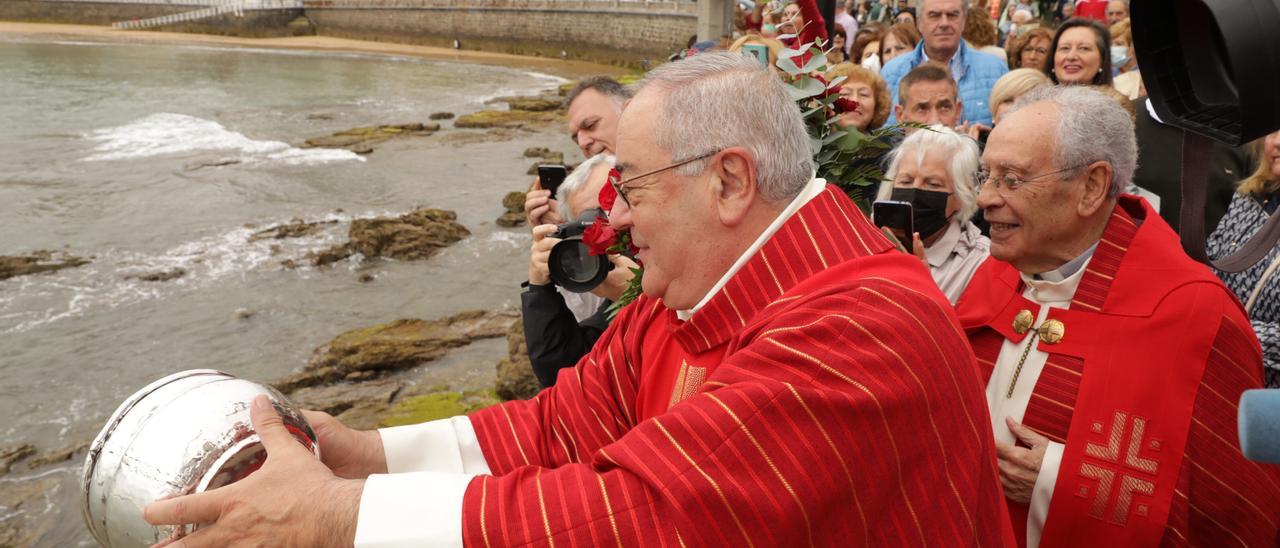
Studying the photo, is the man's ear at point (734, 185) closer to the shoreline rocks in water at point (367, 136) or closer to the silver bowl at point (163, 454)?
the silver bowl at point (163, 454)

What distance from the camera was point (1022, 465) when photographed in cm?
271

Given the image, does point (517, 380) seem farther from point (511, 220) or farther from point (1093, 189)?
point (511, 220)

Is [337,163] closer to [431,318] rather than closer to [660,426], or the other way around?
[431,318]

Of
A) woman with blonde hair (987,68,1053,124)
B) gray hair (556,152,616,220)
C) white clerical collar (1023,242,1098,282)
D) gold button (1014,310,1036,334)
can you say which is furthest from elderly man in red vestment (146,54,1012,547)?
woman with blonde hair (987,68,1053,124)

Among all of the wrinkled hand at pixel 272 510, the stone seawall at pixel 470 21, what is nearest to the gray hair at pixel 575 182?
the wrinkled hand at pixel 272 510

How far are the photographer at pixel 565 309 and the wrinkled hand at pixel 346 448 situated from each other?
145cm

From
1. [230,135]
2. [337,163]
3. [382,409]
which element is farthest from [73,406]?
[230,135]

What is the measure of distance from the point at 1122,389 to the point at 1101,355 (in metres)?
0.11

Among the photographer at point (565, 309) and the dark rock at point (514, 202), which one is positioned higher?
the photographer at point (565, 309)

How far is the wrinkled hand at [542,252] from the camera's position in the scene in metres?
3.52

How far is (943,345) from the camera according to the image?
67.9 inches

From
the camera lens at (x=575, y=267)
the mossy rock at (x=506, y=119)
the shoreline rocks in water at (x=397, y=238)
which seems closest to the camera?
the camera lens at (x=575, y=267)

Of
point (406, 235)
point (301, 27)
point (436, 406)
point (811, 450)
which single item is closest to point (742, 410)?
point (811, 450)

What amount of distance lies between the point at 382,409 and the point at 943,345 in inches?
231
